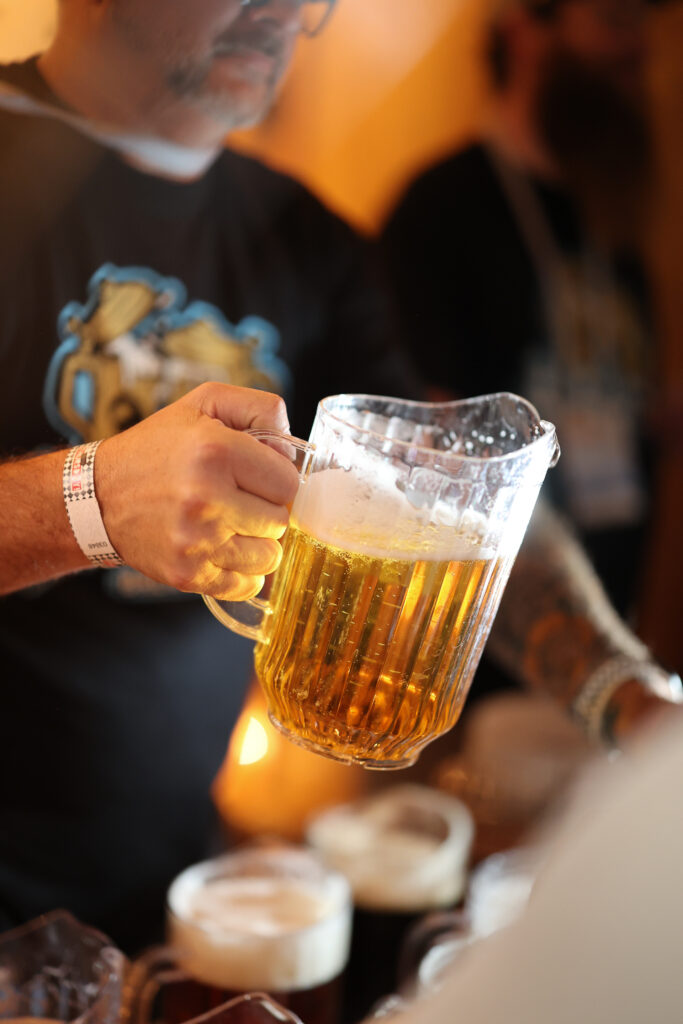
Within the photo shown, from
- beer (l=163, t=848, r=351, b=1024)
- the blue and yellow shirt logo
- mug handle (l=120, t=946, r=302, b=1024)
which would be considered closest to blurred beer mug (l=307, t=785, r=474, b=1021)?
beer (l=163, t=848, r=351, b=1024)

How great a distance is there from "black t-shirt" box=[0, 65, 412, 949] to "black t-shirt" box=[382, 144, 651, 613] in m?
0.62

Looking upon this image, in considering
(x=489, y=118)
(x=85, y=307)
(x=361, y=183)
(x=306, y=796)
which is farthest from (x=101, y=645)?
(x=489, y=118)

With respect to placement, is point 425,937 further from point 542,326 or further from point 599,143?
point 599,143

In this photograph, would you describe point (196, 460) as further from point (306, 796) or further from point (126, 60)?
point (306, 796)

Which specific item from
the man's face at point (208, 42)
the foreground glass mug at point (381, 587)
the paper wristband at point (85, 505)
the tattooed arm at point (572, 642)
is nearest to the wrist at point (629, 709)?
the tattooed arm at point (572, 642)

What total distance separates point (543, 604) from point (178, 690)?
47cm

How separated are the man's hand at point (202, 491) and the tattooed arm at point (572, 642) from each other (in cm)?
54

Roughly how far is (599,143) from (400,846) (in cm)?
223

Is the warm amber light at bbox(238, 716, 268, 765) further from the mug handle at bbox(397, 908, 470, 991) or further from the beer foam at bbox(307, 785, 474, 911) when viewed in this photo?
the mug handle at bbox(397, 908, 470, 991)

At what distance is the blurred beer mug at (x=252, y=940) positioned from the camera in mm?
841

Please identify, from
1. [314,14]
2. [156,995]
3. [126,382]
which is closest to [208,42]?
[314,14]

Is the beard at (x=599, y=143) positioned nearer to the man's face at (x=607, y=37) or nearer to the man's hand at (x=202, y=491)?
the man's face at (x=607, y=37)

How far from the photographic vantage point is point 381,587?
2.04ft

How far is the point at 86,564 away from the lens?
0.70 meters
